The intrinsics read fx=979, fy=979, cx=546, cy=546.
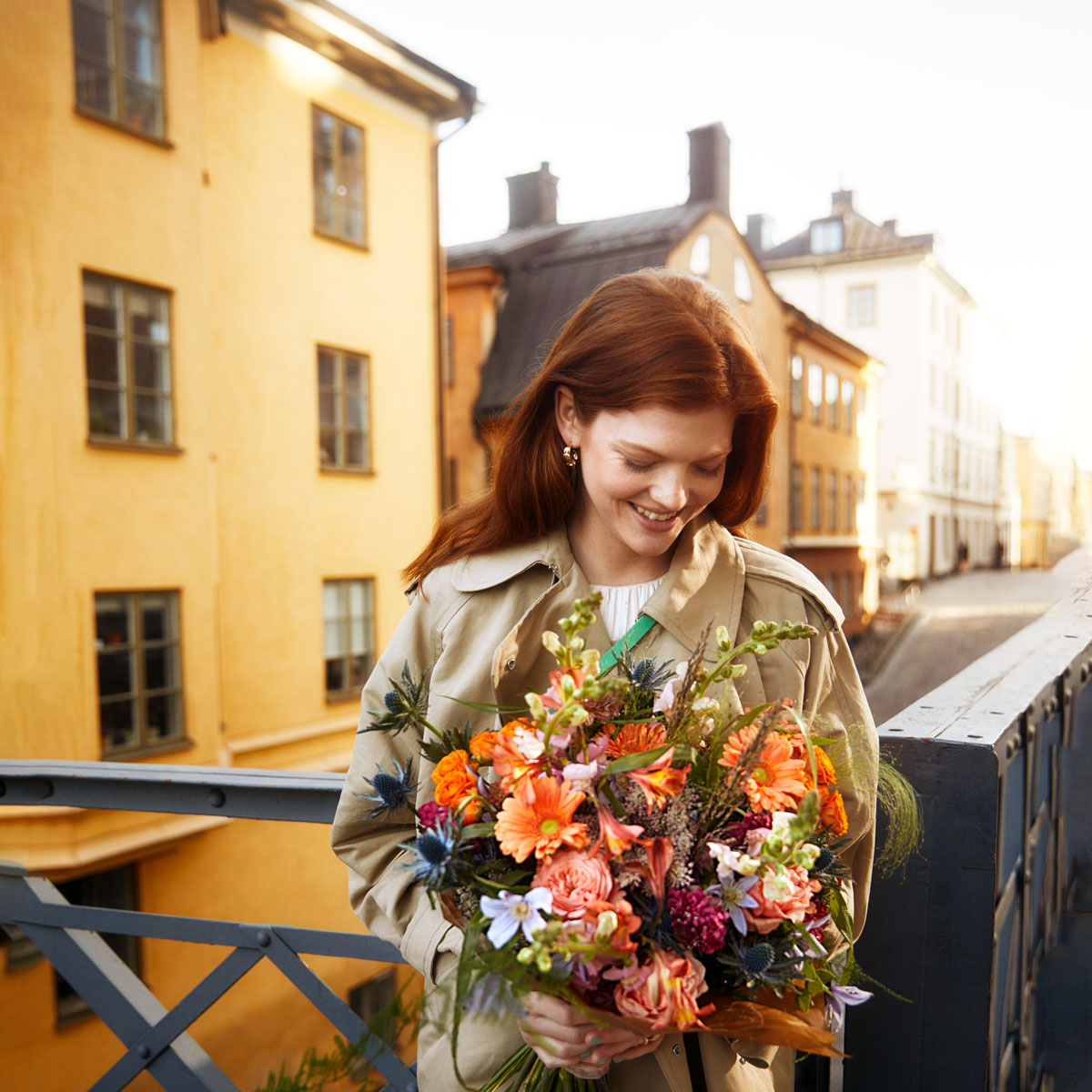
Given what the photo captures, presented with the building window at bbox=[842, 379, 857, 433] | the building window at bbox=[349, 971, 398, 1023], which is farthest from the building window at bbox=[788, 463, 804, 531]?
the building window at bbox=[349, 971, 398, 1023]

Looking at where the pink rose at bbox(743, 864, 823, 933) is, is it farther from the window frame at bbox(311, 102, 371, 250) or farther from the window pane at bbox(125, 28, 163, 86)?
the window frame at bbox(311, 102, 371, 250)

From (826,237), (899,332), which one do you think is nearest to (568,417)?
(899,332)

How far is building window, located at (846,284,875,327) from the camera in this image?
1384 inches

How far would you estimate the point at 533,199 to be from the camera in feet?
61.4

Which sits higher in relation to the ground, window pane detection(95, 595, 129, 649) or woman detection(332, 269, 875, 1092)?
woman detection(332, 269, 875, 1092)

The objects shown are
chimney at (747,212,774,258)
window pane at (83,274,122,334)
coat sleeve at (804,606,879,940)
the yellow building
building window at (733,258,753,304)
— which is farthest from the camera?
chimney at (747,212,774,258)

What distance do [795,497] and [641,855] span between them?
22.2m

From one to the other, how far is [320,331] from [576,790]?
1023 centimetres

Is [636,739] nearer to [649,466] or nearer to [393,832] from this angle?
[649,466]

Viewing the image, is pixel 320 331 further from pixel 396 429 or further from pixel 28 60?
pixel 28 60

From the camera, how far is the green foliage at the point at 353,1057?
2.48 ft

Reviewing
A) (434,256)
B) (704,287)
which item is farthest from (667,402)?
(434,256)

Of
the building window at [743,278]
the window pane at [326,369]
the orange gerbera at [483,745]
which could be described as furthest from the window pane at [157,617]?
the building window at [743,278]

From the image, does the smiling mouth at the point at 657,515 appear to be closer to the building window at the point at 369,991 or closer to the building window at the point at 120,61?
the building window at the point at 120,61
